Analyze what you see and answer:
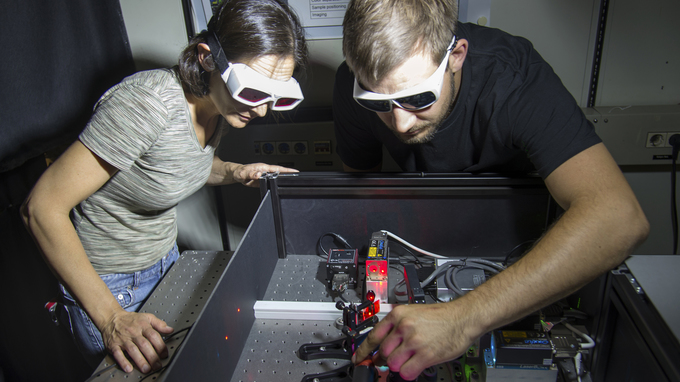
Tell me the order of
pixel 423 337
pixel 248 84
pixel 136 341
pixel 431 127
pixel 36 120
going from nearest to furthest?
pixel 423 337 → pixel 136 341 → pixel 248 84 → pixel 431 127 → pixel 36 120

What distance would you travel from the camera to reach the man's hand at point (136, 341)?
78cm

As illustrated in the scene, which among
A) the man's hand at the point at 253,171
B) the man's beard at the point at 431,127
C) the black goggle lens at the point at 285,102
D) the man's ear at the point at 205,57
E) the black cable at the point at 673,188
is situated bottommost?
the black cable at the point at 673,188

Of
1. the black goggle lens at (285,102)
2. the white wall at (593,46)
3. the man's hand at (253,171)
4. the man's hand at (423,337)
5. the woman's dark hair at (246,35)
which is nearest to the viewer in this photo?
the man's hand at (423,337)

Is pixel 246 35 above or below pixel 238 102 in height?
above

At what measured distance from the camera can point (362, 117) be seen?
1225mm

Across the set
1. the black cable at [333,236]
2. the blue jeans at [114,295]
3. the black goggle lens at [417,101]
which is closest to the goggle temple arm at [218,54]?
the black goggle lens at [417,101]

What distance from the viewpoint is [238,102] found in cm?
98

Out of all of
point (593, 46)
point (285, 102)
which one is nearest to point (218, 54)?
point (285, 102)

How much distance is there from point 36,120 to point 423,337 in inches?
54.8

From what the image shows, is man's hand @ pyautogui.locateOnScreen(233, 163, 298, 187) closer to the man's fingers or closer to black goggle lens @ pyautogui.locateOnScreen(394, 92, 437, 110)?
black goggle lens @ pyautogui.locateOnScreen(394, 92, 437, 110)

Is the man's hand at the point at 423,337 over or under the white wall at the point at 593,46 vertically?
under

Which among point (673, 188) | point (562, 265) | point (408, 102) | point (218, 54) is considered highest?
point (218, 54)

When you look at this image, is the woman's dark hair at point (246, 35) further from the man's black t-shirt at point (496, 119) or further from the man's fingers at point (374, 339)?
the man's fingers at point (374, 339)

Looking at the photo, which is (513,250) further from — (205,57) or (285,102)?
(205,57)
